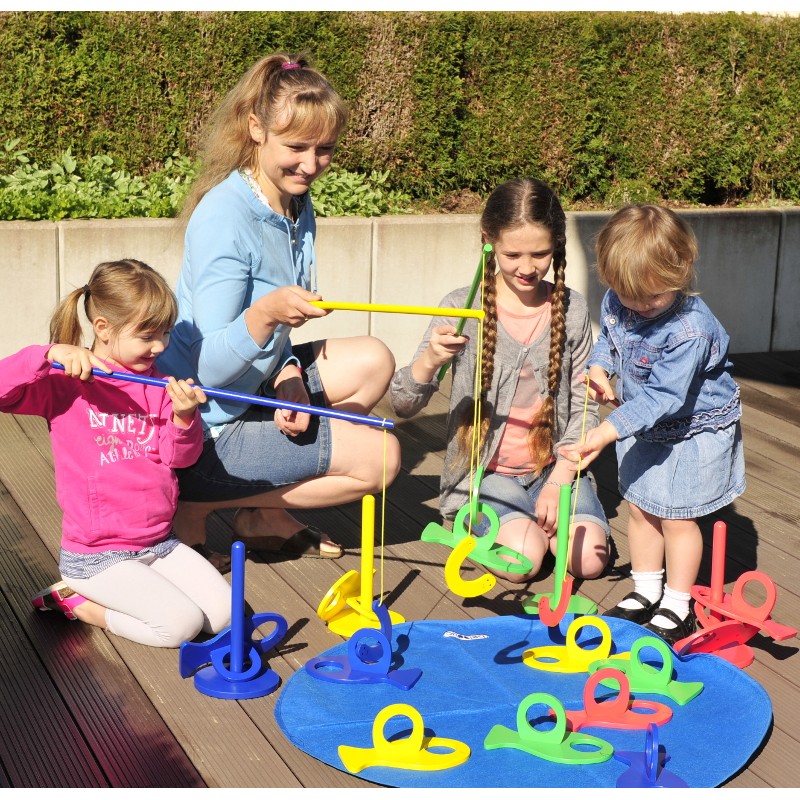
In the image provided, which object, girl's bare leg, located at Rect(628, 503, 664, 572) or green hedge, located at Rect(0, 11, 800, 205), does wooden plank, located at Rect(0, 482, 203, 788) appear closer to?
girl's bare leg, located at Rect(628, 503, 664, 572)

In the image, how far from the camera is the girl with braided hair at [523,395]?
3.56m

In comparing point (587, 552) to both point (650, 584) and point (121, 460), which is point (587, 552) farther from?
point (121, 460)

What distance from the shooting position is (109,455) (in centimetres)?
316

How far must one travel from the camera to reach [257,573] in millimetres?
3561

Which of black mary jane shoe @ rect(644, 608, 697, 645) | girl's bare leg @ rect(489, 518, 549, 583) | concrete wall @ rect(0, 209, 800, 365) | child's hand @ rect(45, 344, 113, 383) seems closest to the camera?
child's hand @ rect(45, 344, 113, 383)

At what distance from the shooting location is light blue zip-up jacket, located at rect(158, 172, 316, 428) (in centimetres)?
330

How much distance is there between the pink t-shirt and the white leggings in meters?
1.10

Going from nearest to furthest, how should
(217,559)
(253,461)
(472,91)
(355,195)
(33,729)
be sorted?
(33,729) < (253,461) < (217,559) < (355,195) < (472,91)

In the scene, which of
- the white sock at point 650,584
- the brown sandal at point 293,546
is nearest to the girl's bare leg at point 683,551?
the white sock at point 650,584

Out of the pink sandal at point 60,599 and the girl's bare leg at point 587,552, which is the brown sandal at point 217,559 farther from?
the girl's bare leg at point 587,552

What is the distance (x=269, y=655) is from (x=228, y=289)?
3.46 ft

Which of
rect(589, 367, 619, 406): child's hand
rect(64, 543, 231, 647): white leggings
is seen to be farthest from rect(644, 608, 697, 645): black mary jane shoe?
rect(64, 543, 231, 647): white leggings

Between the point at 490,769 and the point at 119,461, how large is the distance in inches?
51.6

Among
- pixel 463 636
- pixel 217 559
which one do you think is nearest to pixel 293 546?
pixel 217 559
